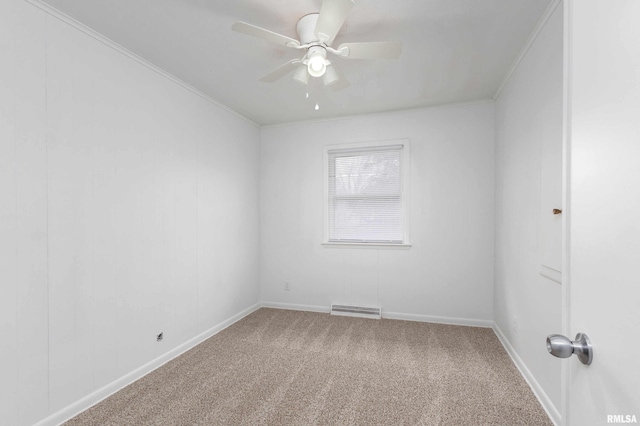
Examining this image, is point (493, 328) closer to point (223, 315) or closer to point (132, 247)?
point (223, 315)

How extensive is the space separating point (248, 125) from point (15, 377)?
124 inches

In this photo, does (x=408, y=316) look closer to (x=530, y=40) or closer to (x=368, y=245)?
(x=368, y=245)

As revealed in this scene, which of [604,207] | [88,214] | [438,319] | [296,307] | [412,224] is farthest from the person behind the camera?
[296,307]

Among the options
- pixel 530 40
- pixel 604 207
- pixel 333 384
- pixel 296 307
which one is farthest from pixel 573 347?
pixel 296 307

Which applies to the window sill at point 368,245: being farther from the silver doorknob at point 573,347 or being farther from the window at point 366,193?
the silver doorknob at point 573,347

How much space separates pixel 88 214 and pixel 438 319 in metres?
3.53

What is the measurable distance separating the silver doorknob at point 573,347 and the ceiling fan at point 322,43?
158cm

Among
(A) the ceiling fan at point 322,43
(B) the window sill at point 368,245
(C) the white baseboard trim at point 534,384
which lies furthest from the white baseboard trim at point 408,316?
(A) the ceiling fan at point 322,43

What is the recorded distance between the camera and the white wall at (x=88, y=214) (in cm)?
160

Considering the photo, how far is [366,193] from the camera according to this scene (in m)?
3.72

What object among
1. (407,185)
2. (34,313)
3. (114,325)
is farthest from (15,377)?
(407,185)

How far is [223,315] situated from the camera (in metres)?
3.32

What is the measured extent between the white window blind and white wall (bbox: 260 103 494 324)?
0.50ft

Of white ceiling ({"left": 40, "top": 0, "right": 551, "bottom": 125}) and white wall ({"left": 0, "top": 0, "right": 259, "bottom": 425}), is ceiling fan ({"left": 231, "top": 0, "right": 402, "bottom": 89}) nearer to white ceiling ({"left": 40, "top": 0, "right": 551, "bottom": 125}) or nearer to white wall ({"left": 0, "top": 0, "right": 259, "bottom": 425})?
white ceiling ({"left": 40, "top": 0, "right": 551, "bottom": 125})
